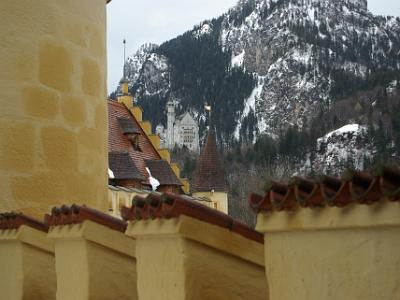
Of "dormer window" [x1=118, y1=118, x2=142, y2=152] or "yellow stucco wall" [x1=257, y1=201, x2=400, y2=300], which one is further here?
"dormer window" [x1=118, y1=118, x2=142, y2=152]

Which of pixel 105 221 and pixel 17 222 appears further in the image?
pixel 17 222

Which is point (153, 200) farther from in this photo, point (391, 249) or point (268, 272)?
point (391, 249)

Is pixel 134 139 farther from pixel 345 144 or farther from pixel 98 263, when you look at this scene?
pixel 345 144

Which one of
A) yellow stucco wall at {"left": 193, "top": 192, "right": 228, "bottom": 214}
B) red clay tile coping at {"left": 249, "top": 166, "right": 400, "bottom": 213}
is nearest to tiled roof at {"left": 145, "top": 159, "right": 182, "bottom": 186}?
yellow stucco wall at {"left": 193, "top": 192, "right": 228, "bottom": 214}

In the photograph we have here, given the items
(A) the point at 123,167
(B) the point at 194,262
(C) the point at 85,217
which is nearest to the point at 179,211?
(B) the point at 194,262

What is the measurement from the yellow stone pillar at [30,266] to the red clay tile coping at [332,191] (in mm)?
2007

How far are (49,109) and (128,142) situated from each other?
2945cm

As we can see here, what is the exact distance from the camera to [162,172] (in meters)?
34.1

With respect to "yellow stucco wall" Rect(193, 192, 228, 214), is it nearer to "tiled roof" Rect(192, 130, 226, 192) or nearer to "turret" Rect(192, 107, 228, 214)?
"turret" Rect(192, 107, 228, 214)

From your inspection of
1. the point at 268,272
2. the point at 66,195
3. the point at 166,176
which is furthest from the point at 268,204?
the point at 166,176

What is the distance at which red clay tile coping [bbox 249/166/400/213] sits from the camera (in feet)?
7.33

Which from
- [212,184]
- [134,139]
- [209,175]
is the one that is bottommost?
[212,184]

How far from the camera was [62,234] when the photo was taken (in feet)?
12.7

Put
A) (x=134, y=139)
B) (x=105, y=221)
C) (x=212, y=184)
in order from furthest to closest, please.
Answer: (x=212, y=184), (x=134, y=139), (x=105, y=221)
